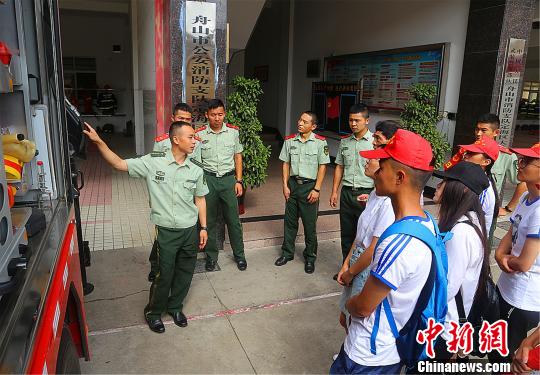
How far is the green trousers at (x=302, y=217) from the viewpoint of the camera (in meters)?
4.00

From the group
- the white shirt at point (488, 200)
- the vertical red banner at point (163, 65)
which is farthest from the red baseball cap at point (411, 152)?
the vertical red banner at point (163, 65)

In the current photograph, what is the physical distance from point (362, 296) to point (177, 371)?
157 centimetres

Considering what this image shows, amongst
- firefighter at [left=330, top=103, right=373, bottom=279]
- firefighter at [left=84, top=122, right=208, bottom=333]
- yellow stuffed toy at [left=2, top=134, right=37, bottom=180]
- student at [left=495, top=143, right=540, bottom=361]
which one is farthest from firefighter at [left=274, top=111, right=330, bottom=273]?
yellow stuffed toy at [left=2, top=134, right=37, bottom=180]

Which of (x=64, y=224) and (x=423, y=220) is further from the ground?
(x=423, y=220)

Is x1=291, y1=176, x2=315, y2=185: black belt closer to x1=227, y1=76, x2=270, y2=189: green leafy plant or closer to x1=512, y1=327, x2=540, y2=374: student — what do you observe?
x1=227, y1=76, x2=270, y2=189: green leafy plant

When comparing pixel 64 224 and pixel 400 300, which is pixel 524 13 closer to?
pixel 400 300

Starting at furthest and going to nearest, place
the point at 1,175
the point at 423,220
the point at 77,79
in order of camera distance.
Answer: the point at 77,79 < the point at 423,220 < the point at 1,175

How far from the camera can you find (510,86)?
5.59 meters

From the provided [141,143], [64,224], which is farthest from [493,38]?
[141,143]

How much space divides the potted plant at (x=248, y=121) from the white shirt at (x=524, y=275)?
3180 mm

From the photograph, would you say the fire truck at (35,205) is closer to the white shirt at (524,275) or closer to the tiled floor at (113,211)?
the white shirt at (524,275)

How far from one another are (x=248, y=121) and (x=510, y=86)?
11.7ft

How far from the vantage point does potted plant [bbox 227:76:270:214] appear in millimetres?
4809

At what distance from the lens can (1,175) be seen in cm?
122
